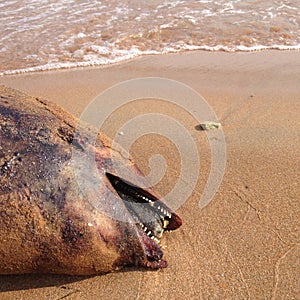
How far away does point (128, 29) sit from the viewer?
6453 mm

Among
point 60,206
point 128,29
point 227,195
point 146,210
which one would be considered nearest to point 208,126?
point 227,195

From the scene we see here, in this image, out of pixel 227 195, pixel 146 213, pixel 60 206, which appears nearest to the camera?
pixel 60 206

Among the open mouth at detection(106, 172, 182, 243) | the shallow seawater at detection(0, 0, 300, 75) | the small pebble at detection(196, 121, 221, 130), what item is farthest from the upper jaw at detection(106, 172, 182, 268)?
the shallow seawater at detection(0, 0, 300, 75)

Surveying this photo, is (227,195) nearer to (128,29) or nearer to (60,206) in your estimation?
(60,206)

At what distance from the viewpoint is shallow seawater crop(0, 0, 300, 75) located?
563 cm

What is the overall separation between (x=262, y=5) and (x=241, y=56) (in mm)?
2439

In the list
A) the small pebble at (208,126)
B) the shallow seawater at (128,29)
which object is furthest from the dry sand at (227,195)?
the shallow seawater at (128,29)

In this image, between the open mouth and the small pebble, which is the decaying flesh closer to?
the open mouth

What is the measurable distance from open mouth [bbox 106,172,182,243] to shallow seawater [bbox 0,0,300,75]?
138 inches

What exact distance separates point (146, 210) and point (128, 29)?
4.80 metres

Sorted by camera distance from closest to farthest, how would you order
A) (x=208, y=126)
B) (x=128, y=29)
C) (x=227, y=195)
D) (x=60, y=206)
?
(x=60, y=206) < (x=227, y=195) < (x=208, y=126) < (x=128, y=29)

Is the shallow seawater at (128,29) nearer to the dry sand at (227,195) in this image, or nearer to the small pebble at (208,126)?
the dry sand at (227,195)

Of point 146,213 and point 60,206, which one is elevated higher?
point 60,206

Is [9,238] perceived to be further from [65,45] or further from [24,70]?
[65,45]
